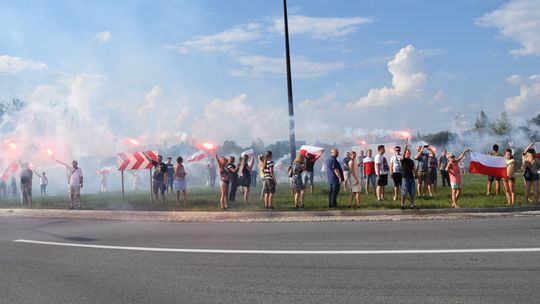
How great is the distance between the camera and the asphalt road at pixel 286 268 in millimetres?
5531

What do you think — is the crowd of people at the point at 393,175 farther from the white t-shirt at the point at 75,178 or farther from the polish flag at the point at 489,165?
the white t-shirt at the point at 75,178

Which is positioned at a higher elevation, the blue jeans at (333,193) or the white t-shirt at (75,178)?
the white t-shirt at (75,178)

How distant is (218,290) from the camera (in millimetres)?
5828

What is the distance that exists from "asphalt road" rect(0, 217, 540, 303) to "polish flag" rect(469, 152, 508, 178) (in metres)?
5.09

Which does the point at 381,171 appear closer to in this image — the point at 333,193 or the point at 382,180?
the point at 382,180

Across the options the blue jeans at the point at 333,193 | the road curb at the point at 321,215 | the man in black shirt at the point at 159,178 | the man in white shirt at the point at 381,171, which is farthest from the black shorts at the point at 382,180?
the man in black shirt at the point at 159,178

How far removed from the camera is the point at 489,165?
1573 centimetres

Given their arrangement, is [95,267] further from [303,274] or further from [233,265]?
[303,274]

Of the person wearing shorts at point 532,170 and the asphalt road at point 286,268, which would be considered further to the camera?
the person wearing shorts at point 532,170

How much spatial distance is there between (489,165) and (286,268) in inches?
434

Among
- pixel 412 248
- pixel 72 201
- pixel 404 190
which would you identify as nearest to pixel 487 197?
pixel 404 190

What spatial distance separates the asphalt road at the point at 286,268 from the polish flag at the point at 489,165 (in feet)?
16.7

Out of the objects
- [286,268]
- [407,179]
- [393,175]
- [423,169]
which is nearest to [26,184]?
[393,175]

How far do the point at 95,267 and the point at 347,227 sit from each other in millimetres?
5289
